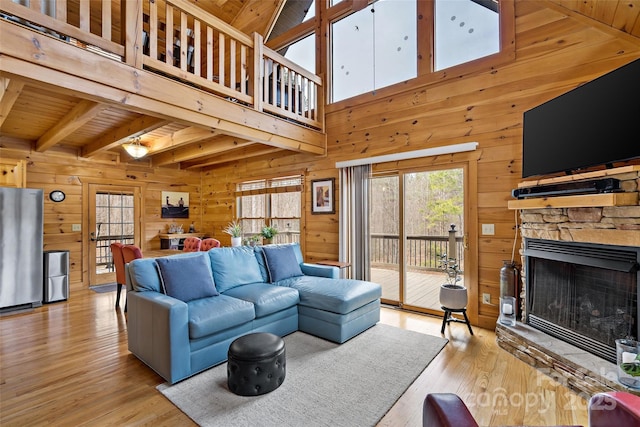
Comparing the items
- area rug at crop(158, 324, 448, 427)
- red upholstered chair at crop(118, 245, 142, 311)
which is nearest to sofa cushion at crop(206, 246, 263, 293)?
A: area rug at crop(158, 324, 448, 427)

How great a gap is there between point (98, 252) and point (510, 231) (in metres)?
6.81

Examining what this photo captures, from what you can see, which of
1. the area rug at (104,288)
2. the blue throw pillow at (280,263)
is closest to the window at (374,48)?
the blue throw pillow at (280,263)

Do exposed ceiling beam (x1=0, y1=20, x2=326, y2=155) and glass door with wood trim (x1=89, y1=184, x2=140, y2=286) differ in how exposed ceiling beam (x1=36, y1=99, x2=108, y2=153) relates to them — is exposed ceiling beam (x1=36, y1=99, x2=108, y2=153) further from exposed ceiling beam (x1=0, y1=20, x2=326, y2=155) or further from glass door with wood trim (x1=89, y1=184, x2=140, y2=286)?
glass door with wood trim (x1=89, y1=184, x2=140, y2=286)

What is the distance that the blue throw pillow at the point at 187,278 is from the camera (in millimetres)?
2729

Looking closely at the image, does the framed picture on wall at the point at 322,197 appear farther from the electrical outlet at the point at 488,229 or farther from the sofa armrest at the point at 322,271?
the electrical outlet at the point at 488,229

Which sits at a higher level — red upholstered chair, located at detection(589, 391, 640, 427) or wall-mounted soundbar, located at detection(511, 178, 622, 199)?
wall-mounted soundbar, located at detection(511, 178, 622, 199)

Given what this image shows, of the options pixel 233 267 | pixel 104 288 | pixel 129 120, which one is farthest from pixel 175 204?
pixel 233 267

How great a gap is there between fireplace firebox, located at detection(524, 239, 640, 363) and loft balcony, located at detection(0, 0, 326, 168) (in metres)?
3.30

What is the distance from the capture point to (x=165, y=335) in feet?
7.51

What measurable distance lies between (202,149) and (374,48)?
3.21 meters

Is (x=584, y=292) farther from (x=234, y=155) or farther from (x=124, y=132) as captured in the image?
(x=124, y=132)

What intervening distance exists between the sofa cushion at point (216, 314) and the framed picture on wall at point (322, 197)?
7.98 ft

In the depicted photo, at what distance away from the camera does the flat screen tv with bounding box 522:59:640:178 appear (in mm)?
2107

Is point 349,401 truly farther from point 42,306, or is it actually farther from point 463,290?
point 42,306
